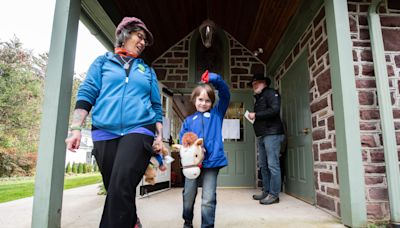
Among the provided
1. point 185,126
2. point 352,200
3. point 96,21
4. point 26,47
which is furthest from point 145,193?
point 26,47

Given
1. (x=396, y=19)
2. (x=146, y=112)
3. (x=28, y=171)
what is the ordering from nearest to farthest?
(x=146, y=112)
(x=396, y=19)
(x=28, y=171)

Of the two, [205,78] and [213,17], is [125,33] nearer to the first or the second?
[205,78]

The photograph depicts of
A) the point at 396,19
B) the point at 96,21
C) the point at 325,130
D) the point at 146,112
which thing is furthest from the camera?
the point at 96,21

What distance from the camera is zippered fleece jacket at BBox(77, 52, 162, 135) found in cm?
134

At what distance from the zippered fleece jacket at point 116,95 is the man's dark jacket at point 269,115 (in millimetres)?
1870

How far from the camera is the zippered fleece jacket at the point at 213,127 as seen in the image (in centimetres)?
174

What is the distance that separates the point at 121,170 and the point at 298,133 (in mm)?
2759

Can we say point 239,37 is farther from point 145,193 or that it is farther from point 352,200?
point 352,200

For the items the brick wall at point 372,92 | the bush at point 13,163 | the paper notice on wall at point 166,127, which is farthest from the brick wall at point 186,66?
the bush at point 13,163

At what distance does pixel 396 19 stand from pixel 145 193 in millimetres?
3623

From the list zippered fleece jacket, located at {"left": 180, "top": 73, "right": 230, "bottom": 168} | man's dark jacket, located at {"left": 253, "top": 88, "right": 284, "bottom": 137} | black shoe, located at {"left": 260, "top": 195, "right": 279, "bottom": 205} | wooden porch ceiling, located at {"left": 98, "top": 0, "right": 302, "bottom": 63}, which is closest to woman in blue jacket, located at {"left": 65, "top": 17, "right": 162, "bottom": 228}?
zippered fleece jacket, located at {"left": 180, "top": 73, "right": 230, "bottom": 168}

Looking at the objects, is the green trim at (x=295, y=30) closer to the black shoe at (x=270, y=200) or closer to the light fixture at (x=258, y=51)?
the light fixture at (x=258, y=51)

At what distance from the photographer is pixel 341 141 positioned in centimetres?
202

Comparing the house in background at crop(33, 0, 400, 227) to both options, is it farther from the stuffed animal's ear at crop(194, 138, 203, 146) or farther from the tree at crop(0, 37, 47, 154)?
the tree at crop(0, 37, 47, 154)
